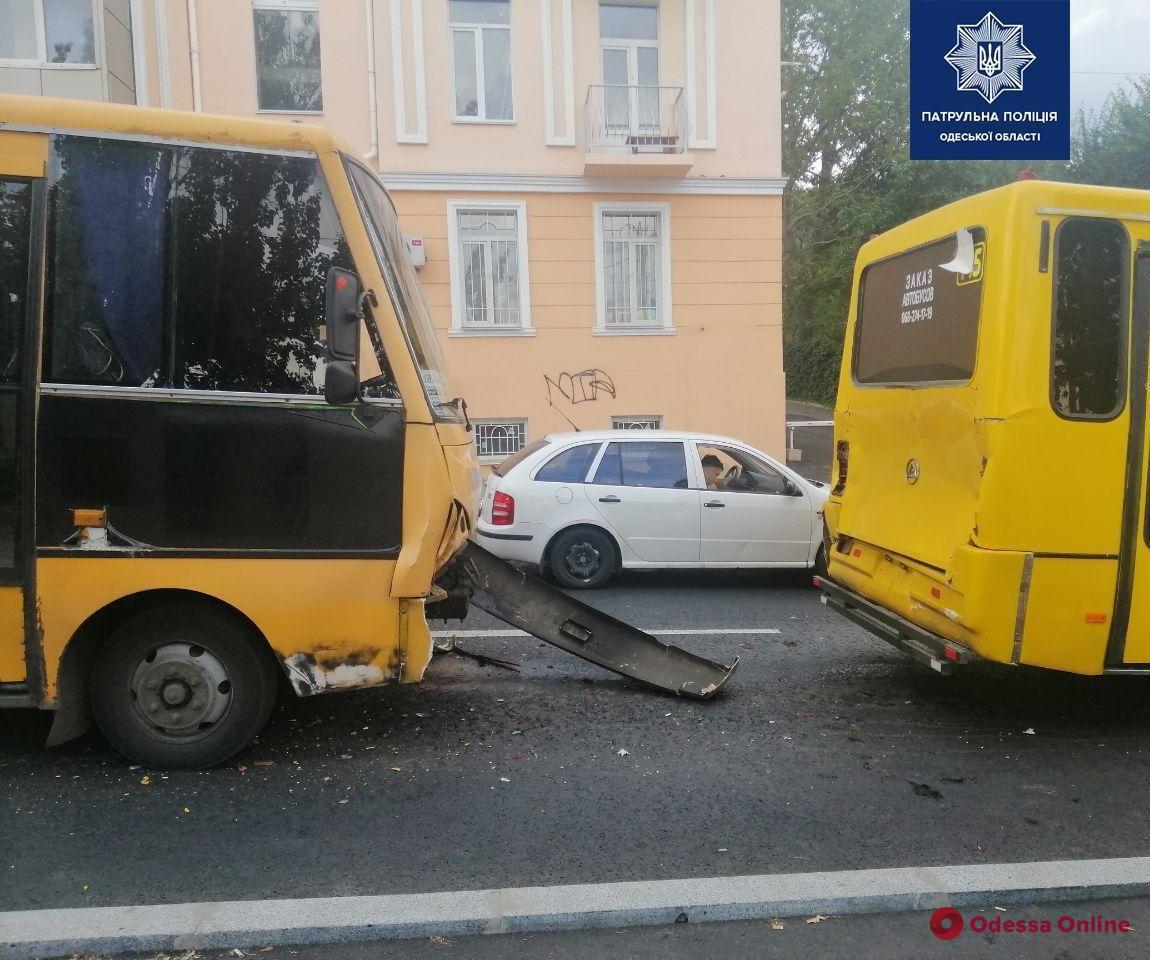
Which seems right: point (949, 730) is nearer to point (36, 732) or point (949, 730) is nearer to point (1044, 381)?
point (1044, 381)

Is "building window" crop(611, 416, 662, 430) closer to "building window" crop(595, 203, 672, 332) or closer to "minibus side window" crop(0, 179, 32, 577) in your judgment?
"building window" crop(595, 203, 672, 332)

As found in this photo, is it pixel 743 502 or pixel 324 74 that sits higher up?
pixel 324 74

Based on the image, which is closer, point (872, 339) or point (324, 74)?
point (872, 339)

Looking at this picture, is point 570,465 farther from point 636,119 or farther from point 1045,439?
point 636,119

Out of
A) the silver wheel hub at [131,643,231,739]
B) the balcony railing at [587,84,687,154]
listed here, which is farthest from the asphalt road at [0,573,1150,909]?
the balcony railing at [587,84,687,154]

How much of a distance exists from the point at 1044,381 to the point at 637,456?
15.1 feet

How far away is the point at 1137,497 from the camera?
14.7ft

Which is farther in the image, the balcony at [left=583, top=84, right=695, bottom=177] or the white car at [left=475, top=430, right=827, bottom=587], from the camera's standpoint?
the balcony at [left=583, top=84, right=695, bottom=177]

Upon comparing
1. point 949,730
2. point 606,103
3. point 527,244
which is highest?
point 606,103

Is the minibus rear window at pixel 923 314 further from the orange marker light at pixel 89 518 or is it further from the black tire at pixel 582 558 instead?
the orange marker light at pixel 89 518

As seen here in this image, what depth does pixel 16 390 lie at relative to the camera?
3.96m

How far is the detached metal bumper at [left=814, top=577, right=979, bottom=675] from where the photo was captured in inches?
181

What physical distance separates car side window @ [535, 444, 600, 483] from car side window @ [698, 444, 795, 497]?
108 centimetres

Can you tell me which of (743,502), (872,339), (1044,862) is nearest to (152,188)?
(872,339)
